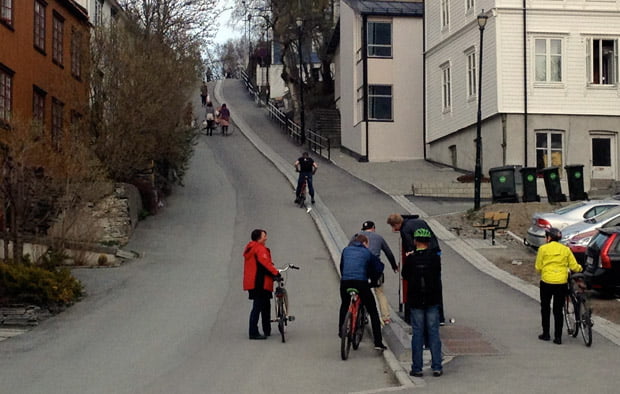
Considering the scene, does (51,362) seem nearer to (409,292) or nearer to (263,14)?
(409,292)

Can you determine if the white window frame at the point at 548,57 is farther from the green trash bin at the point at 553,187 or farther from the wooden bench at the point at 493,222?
the wooden bench at the point at 493,222

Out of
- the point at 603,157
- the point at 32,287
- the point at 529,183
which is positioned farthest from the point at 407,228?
the point at 603,157

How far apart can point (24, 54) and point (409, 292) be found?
750 inches

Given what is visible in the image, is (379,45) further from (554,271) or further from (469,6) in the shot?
(554,271)

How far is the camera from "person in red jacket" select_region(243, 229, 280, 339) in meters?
13.8

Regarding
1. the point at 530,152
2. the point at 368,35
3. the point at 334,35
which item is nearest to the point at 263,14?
the point at 334,35

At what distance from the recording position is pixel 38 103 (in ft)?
91.9

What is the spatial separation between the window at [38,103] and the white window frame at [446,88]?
725 inches

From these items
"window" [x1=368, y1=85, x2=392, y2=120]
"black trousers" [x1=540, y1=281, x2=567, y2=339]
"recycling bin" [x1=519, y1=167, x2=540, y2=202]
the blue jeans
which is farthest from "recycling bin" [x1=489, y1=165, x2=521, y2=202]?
the blue jeans

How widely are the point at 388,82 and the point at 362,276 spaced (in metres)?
32.5

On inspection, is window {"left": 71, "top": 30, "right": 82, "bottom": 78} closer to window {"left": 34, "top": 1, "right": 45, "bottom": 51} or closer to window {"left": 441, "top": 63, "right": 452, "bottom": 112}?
window {"left": 34, "top": 1, "right": 45, "bottom": 51}

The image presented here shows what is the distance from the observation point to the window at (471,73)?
3688cm

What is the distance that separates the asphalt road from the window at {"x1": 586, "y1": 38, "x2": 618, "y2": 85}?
46.2 ft

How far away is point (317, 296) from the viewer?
57.6 feet
